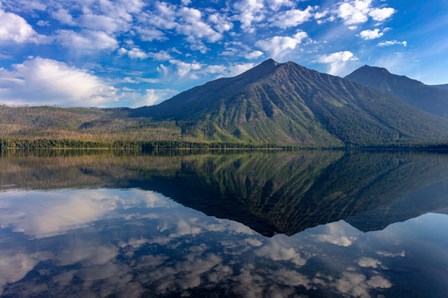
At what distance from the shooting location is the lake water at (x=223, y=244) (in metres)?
21.1

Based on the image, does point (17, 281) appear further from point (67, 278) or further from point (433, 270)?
point (433, 270)

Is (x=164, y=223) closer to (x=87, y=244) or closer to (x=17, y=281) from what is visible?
(x=87, y=244)

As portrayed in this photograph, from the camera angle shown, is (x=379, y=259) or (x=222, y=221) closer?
(x=379, y=259)

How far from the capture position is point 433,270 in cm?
→ 2428

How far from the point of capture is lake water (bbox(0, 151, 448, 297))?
69.3ft

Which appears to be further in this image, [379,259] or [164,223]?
[164,223]

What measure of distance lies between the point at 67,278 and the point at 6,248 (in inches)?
442

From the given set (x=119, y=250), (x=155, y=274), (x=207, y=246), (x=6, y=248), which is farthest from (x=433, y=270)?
(x=6, y=248)

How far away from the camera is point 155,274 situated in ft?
74.0

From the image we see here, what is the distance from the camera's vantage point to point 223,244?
98.3 ft

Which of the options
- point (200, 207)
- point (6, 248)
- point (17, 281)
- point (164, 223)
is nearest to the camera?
point (17, 281)

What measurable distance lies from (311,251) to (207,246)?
1005 cm

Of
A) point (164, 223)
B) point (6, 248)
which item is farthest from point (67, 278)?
point (164, 223)

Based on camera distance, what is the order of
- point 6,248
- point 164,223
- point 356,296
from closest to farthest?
point 356,296, point 6,248, point 164,223
